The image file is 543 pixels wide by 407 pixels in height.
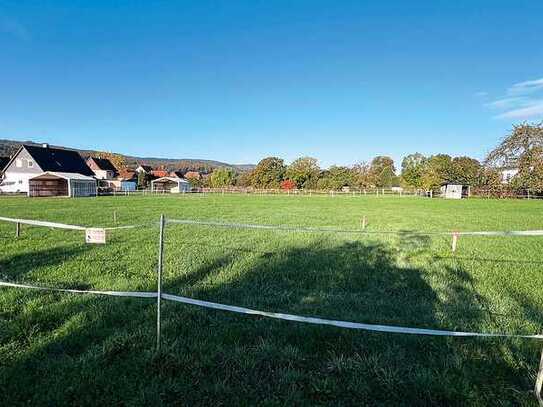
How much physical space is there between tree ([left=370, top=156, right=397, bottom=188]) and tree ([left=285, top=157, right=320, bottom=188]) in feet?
55.2

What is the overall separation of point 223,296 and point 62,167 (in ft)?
184

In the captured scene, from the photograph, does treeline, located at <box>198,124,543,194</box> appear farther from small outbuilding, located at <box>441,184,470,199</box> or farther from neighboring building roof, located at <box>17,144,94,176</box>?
neighboring building roof, located at <box>17,144,94,176</box>

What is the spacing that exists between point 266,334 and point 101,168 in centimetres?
8511

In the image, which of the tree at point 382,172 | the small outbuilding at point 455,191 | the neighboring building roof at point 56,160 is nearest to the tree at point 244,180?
the tree at point 382,172

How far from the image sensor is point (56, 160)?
51.3m

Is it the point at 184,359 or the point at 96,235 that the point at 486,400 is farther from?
the point at 96,235

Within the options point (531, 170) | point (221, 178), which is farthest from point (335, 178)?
point (531, 170)

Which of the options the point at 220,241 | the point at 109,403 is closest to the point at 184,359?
the point at 109,403

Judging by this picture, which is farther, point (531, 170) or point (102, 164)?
point (102, 164)

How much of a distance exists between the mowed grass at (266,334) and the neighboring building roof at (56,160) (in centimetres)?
4950

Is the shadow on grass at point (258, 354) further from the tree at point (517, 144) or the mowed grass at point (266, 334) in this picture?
the tree at point (517, 144)

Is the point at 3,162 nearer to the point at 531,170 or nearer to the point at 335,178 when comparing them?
the point at 335,178

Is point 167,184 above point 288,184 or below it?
below

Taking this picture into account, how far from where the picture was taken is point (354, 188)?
84000 mm
